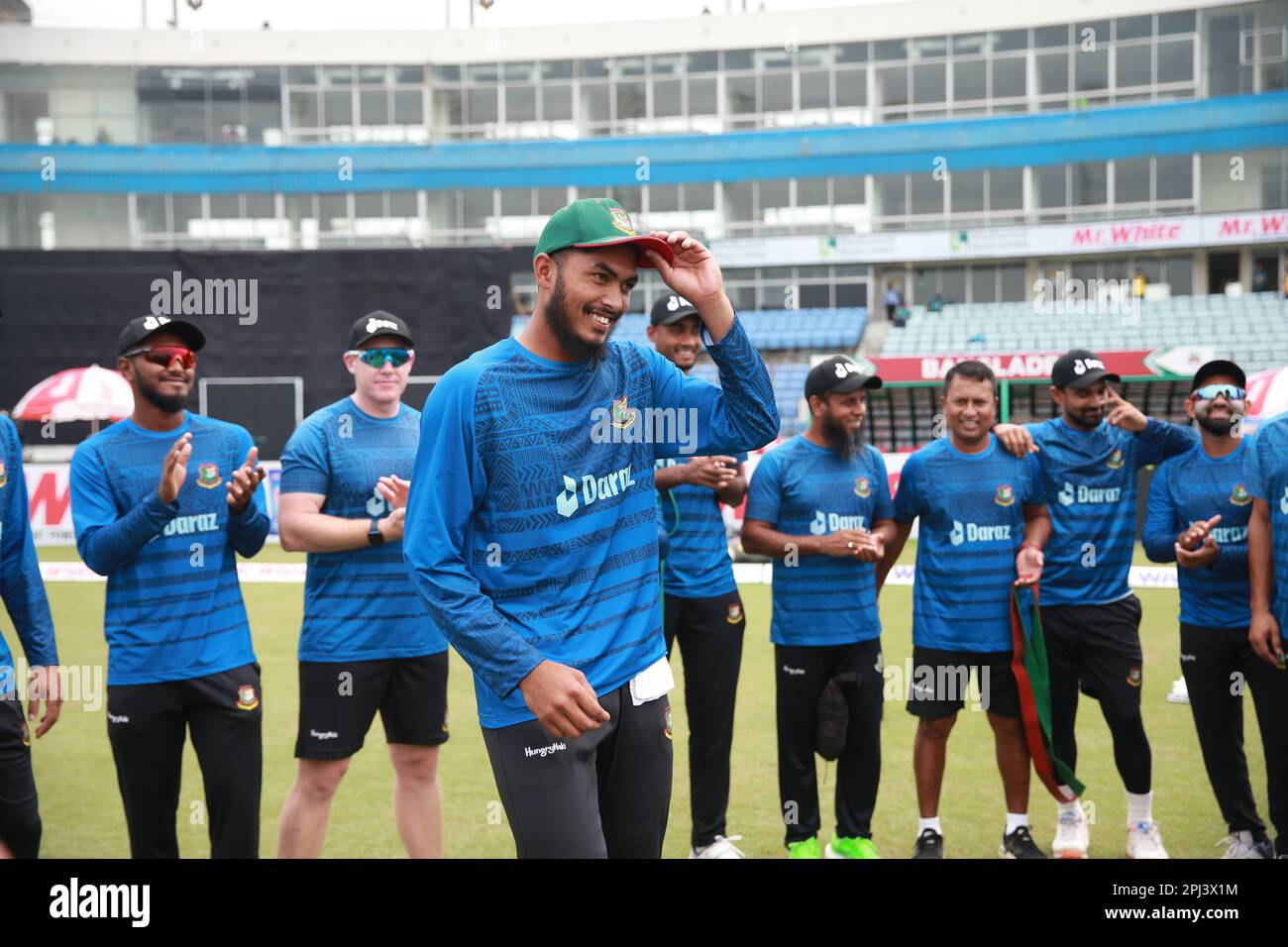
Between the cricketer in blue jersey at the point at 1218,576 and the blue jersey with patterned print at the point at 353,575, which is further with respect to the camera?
the cricketer in blue jersey at the point at 1218,576

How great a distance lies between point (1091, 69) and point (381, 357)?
40315 millimetres

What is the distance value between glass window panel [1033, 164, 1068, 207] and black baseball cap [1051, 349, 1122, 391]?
36.1 meters

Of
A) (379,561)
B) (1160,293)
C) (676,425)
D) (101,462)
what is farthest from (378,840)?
(1160,293)

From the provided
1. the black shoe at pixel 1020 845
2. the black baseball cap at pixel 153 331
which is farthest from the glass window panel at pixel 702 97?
A: the black baseball cap at pixel 153 331

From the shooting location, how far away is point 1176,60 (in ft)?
126

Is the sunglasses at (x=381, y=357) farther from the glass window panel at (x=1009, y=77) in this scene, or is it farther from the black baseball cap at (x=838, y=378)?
the glass window panel at (x=1009, y=77)

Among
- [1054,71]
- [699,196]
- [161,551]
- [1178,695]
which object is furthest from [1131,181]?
[161,551]

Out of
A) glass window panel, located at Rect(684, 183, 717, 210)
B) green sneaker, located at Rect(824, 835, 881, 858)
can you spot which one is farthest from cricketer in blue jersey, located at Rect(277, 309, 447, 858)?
glass window panel, located at Rect(684, 183, 717, 210)

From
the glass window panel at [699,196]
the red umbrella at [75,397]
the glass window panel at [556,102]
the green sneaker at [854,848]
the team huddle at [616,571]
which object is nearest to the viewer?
the team huddle at [616,571]

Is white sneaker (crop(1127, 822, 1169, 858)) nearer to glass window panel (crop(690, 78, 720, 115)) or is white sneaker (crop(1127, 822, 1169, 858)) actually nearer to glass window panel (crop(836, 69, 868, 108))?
glass window panel (crop(836, 69, 868, 108))

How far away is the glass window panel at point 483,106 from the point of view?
143 feet

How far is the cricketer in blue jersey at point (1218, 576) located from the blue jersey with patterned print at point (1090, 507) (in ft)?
0.61
